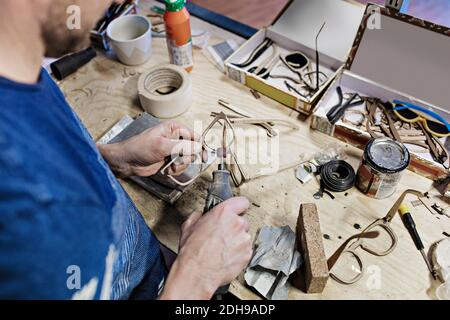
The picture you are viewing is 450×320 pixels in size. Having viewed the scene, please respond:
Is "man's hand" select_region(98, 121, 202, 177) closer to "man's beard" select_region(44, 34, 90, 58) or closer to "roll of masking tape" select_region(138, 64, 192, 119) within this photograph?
"roll of masking tape" select_region(138, 64, 192, 119)

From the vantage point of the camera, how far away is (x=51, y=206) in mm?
493

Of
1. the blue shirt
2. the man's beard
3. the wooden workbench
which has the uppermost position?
the man's beard

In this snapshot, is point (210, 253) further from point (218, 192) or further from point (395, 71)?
point (395, 71)

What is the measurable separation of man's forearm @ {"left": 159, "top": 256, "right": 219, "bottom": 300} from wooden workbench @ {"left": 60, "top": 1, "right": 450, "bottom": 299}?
0.38 ft

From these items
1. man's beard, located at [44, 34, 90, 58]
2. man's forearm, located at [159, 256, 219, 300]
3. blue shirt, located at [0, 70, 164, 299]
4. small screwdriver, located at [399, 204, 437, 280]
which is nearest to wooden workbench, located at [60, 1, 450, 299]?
small screwdriver, located at [399, 204, 437, 280]

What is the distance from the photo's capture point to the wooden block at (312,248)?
72 centimetres

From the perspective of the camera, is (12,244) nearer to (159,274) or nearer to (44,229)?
(44,229)

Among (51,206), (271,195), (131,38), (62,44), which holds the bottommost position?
(271,195)

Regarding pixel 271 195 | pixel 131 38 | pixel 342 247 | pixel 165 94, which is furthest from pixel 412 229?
pixel 131 38

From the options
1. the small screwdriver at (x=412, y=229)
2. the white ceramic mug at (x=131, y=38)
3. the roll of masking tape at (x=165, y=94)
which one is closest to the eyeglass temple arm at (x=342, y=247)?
the small screwdriver at (x=412, y=229)

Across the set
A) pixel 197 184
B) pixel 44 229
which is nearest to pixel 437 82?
pixel 197 184

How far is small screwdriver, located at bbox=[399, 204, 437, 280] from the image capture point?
788mm

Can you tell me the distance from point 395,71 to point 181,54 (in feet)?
1.83

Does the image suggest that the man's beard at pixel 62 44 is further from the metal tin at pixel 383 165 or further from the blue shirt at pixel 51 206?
the metal tin at pixel 383 165
